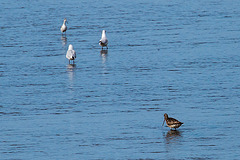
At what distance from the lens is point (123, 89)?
20.4m

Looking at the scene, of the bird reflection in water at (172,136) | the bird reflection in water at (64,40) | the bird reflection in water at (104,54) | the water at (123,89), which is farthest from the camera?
Answer: the bird reflection in water at (64,40)

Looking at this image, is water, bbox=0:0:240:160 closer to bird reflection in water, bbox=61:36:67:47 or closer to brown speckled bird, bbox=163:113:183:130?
bird reflection in water, bbox=61:36:67:47

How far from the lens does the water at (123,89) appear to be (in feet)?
48.1

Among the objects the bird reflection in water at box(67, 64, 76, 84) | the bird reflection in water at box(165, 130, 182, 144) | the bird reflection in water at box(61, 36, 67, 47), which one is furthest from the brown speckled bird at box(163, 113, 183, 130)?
the bird reflection in water at box(61, 36, 67, 47)

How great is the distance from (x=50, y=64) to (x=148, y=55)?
3.90m

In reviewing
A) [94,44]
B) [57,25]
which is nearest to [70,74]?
[94,44]

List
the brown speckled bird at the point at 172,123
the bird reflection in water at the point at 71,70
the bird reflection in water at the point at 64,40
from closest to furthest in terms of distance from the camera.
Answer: the brown speckled bird at the point at 172,123 → the bird reflection in water at the point at 71,70 → the bird reflection in water at the point at 64,40

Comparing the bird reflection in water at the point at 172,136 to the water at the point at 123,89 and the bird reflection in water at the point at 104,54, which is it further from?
the bird reflection in water at the point at 104,54

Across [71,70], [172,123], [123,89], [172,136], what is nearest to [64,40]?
[71,70]

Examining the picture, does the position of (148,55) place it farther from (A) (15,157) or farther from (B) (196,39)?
(A) (15,157)

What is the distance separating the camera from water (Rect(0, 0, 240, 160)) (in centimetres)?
1466

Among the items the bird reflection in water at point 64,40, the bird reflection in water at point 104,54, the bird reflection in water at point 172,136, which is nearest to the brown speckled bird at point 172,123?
the bird reflection in water at point 172,136

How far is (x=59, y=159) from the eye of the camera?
1369cm

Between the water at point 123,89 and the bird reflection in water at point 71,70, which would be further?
the bird reflection in water at point 71,70
